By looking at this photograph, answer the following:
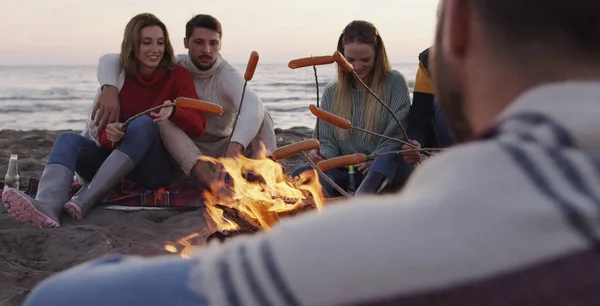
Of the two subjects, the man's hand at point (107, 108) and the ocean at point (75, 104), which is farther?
the ocean at point (75, 104)

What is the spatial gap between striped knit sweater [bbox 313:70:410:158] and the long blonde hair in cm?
3

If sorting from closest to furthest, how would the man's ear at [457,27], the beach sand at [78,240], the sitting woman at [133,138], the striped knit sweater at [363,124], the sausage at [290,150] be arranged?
1. the man's ear at [457,27]
2. the sausage at [290,150]
3. the beach sand at [78,240]
4. the sitting woman at [133,138]
5. the striped knit sweater at [363,124]

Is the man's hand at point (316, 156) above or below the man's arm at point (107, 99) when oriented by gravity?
below

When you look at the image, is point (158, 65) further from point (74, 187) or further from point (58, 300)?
point (58, 300)

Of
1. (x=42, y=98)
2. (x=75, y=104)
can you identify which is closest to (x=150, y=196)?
(x=75, y=104)

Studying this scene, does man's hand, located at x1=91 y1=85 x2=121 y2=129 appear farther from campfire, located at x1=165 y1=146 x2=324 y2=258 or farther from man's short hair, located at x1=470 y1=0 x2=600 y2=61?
man's short hair, located at x1=470 y1=0 x2=600 y2=61

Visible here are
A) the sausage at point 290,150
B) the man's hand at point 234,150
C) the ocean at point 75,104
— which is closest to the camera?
the sausage at point 290,150

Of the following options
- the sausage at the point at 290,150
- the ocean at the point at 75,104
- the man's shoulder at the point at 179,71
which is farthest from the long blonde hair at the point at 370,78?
the ocean at the point at 75,104

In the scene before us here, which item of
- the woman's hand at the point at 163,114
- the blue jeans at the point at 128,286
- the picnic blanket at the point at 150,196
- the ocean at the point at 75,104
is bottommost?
the ocean at the point at 75,104

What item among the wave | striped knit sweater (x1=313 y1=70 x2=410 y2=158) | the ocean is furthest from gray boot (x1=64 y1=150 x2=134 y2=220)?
the wave

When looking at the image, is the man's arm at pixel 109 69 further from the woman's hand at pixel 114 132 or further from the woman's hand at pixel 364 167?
the woman's hand at pixel 364 167

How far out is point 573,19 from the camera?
600 millimetres

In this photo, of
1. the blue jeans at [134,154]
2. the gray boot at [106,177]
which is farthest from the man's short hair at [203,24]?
the gray boot at [106,177]

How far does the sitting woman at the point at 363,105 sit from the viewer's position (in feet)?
13.7
